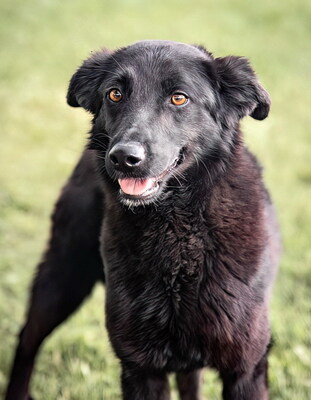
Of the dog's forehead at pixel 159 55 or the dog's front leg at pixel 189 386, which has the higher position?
the dog's forehead at pixel 159 55

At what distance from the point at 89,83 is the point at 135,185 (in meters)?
0.69

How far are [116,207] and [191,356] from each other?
0.78m

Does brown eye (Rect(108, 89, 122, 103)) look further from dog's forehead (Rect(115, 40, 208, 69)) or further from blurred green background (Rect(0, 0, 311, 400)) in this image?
blurred green background (Rect(0, 0, 311, 400))

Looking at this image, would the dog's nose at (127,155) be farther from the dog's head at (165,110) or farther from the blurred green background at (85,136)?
the blurred green background at (85,136)

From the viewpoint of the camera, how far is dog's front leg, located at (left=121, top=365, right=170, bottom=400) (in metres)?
3.21

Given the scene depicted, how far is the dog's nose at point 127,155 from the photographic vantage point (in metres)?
2.85

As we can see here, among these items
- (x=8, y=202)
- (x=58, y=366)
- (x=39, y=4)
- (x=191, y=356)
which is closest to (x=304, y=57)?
(x=39, y=4)

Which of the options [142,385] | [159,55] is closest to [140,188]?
[159,55]

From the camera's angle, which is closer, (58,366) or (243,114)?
(243,114)

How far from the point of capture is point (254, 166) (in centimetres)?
348

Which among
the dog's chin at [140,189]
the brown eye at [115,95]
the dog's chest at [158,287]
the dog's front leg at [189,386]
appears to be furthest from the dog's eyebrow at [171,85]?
the dog's front leg at [189,386]

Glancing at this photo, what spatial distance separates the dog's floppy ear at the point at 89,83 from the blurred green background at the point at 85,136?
1801mm

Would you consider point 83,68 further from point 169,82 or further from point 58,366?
point 58,366

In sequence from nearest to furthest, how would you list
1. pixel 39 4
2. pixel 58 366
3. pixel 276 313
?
pixel 58 366 < pixel 276 313 < pixel 39 4
